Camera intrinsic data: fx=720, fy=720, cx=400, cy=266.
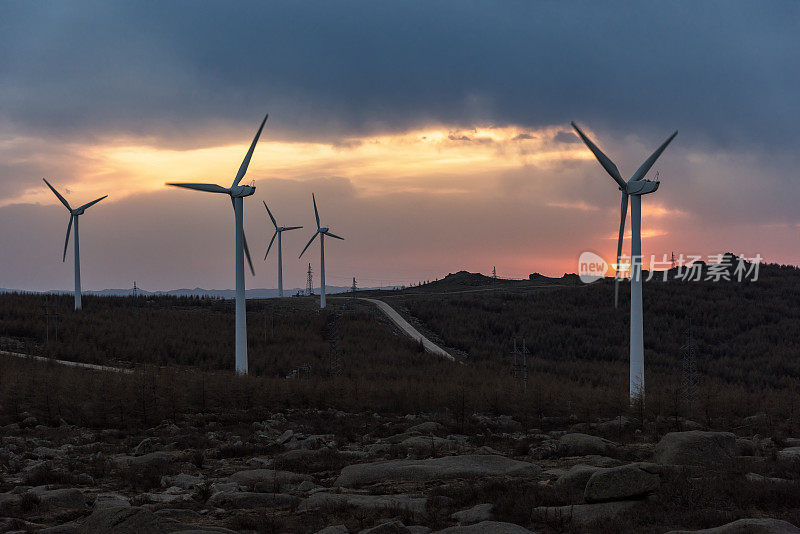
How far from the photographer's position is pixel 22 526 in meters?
15.9

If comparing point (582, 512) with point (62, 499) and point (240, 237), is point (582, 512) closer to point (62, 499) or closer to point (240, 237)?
point (62, 499)

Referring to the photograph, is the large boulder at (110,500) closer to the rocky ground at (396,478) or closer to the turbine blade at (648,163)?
the rocky ground at (396,478)

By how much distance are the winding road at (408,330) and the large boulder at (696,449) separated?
142 ft

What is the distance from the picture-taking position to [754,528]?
1277 centimetres

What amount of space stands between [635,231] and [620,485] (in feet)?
83.8

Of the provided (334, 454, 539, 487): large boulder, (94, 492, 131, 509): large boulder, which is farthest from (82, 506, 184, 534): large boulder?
(334, 454, 539, 487): large boulder

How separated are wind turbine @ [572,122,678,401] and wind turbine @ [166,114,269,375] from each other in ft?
75.8

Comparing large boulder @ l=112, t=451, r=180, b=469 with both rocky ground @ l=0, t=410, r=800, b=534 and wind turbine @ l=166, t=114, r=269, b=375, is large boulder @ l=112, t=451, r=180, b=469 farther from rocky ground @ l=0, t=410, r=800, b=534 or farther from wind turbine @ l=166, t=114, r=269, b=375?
wind turbine @ l=166, t=114, r=269, b=375

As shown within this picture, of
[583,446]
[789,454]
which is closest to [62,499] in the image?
[583,446]

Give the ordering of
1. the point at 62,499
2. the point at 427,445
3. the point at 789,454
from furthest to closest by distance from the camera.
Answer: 1. the point at 427,445
2. the point at 789,454
3. the point at 62,499

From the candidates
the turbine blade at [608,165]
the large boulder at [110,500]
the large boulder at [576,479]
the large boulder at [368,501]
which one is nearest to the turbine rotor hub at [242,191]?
the turbine blade at [608,165]

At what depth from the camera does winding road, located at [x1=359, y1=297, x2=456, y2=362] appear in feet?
228

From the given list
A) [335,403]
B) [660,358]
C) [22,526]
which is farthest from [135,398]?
[660,358]

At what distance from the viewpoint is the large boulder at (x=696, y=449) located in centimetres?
2003
